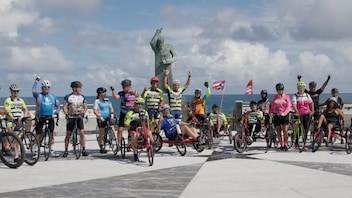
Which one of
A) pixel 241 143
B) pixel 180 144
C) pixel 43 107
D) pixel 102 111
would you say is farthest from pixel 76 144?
pixel 241 143

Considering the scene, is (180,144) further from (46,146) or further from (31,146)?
(31,146)

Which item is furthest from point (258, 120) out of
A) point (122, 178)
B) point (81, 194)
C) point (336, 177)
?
point (81, 194)

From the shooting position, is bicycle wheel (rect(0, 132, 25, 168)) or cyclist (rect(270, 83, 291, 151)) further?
cyclist (rect(270, 83, 291, 151))

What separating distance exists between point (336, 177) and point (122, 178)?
348cm

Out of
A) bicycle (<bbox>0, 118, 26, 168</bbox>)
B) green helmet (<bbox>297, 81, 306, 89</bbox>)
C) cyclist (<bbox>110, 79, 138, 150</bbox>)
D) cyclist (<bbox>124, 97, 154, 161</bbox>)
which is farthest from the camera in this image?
green helmet (<bbox>297, 81, 306, 89</bbox>)

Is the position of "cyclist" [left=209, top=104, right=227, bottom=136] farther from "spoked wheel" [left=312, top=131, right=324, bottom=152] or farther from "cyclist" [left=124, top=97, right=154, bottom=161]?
→ "cyclist" [left=124, top=97, right=154, bottom=161]

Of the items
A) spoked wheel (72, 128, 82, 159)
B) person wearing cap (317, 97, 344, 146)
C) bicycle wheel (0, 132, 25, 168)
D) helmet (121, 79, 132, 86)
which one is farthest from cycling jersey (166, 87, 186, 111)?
bicycle wheel (0, 132, 25, 168)

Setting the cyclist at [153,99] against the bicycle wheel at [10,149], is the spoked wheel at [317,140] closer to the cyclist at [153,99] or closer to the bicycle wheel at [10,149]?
the cyclist at [153,99]

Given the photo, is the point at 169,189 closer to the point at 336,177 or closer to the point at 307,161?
the point at 336,177

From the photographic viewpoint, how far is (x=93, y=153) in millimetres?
11719

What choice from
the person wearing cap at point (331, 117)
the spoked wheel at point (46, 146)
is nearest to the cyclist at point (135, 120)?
the spoked wheel at point (46, 146)

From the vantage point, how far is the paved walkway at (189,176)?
682 centimetres

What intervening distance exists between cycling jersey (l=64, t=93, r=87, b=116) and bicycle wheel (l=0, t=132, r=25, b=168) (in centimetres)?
185

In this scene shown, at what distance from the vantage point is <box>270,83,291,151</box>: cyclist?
1190 cm
